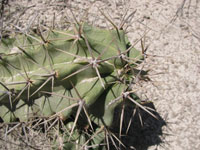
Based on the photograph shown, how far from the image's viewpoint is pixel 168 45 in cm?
208

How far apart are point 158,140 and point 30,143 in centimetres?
100

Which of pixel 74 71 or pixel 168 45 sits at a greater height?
pixel 74 71

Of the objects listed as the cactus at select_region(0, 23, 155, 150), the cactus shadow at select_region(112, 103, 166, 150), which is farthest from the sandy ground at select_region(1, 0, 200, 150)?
the cactus at select_region(0, 23, 155, 150)

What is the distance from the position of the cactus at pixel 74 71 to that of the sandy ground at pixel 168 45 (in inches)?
18.8

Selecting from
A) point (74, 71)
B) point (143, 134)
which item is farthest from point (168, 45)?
point (74, 71)

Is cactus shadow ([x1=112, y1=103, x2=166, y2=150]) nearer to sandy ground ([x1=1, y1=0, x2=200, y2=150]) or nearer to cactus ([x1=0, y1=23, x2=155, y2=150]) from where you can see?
sandy ground ([x1=1, y1=0, x2=200, y2=150])

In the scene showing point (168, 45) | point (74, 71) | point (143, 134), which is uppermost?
point (74, 71)

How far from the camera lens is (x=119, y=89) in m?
1.32

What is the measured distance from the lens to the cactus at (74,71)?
1262mm

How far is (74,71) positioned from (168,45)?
1.13 m

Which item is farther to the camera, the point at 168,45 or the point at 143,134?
the point at 168,45

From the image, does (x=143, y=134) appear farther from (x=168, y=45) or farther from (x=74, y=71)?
Answer: (x=74, y=71)

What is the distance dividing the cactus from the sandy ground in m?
0.48

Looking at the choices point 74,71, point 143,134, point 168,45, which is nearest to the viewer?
point 74,71
